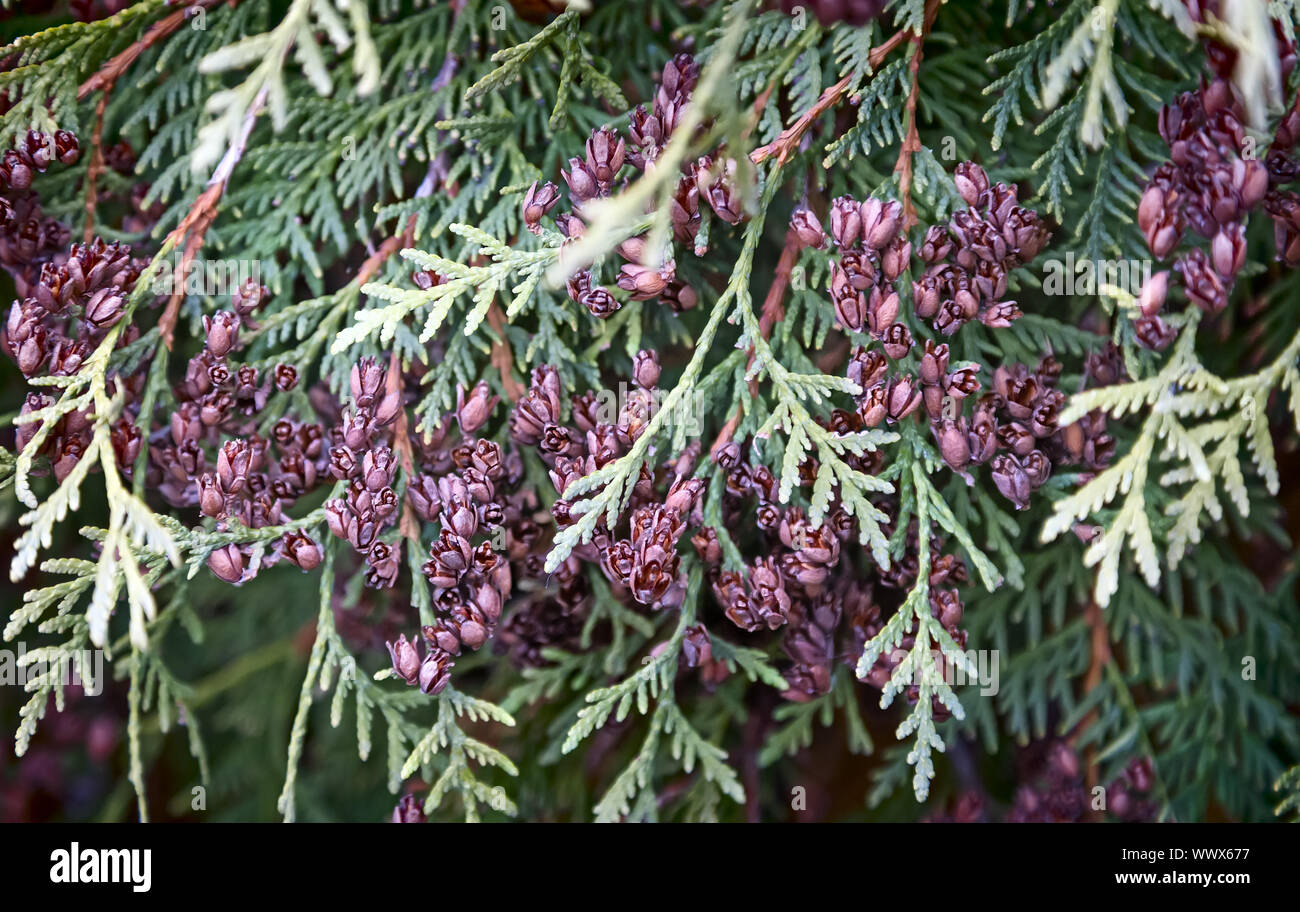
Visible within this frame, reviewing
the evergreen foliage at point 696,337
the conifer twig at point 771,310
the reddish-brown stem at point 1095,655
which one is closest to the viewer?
the evergreen foliage at point 696,337

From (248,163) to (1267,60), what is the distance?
1238mm

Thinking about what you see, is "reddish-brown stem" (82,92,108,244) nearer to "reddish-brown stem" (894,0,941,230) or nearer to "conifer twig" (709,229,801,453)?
"conifer twig" (709,229,801,453)

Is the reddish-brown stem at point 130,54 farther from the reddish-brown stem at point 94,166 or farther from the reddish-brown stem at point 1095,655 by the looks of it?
the reddish-brown stem at point 1095,655

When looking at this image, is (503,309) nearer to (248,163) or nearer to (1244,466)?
(248,163)

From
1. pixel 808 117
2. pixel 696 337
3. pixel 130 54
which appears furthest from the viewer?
pixel 696 337

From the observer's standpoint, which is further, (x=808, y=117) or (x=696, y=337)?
(x=696, y=337)

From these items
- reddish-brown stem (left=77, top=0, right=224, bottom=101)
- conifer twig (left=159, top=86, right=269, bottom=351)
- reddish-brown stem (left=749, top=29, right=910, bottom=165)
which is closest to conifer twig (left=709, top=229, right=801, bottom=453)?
reddish-brown stem (left=749, top=29, right=910, bottom=165)

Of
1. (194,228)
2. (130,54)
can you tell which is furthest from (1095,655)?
(130,54)

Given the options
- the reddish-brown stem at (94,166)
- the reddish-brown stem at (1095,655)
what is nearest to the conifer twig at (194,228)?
the reddish-brown stem at (94,166)

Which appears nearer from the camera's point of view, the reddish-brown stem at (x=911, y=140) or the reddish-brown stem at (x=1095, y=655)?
the reddish-brown stem at (x=911, y=140)

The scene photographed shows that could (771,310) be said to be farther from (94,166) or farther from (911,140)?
(94,166)

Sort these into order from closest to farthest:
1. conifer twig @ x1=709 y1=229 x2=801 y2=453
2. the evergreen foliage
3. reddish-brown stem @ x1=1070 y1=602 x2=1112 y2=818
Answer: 1. the evergreen foliage
2. conifer twig @ x1=709 y1=229 x2=801 y2=453
3. reddish-brown stem @ x1=1070 y1=602 x2=1112 y2=818

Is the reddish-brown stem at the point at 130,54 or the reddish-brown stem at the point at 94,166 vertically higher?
the reddish-brown stem at the point at 130,54

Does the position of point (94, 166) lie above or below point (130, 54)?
below
